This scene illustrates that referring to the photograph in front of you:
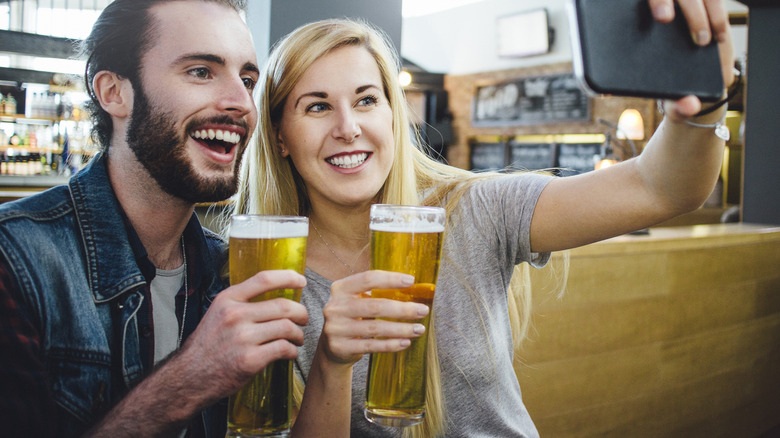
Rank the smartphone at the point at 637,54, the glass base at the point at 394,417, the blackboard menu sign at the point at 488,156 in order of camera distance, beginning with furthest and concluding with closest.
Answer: the blackboard menu sign at the point at 488,156
the glass base at the point at 394,417
the smartphone at the point at 637,54

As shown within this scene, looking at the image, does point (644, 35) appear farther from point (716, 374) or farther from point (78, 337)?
point (716, 374)

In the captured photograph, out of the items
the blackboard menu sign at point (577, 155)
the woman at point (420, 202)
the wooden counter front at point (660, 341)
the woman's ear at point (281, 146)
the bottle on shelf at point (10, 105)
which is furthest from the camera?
the blackboard menu sign at point (577, 155)

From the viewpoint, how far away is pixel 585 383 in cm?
225

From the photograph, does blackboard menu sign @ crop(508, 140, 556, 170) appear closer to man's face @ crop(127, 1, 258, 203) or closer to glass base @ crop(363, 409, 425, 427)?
man's face @ crop(127, 1, 258, 203)

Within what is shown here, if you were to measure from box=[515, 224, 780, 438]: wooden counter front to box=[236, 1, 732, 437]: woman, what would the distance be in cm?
62

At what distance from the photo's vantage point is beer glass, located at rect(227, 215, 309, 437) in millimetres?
874

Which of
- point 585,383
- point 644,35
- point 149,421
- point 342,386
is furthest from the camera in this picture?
point 585,383

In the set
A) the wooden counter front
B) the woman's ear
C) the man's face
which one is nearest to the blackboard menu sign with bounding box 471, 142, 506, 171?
the wooden counter front

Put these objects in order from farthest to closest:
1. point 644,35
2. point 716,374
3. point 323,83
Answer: point 716,374 → point 323,83 → point 644,35

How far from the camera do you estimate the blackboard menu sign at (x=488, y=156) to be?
878 cm

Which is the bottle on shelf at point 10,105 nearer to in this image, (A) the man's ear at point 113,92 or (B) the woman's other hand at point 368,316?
(A) the man's ear at point 113,92

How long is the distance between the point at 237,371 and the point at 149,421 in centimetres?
20

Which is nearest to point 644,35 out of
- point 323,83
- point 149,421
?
point 323,83

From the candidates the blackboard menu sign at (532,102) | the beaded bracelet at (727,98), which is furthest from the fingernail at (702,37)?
the blackboard menu sign at (532,102)
